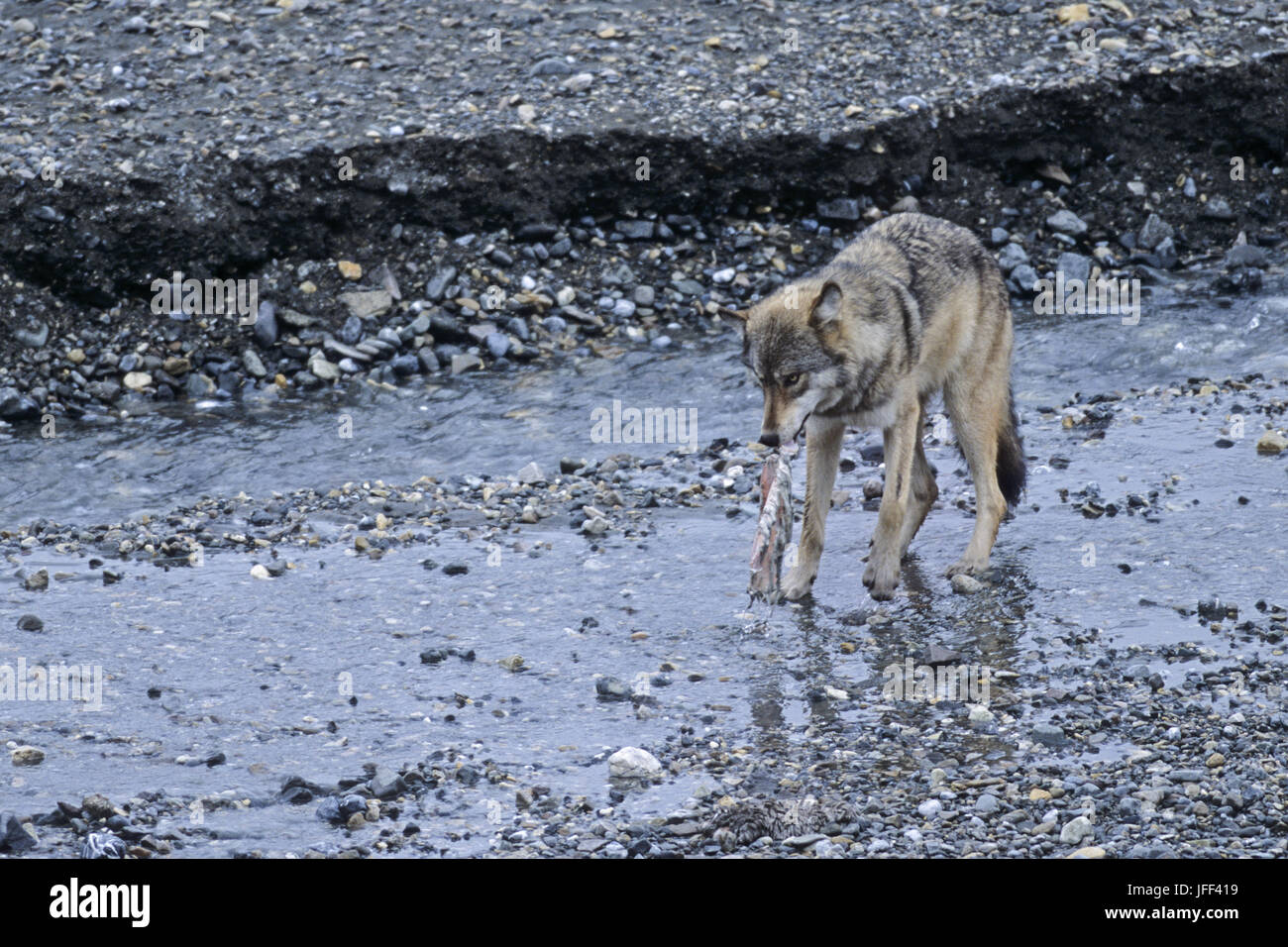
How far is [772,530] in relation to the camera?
660 centimetres

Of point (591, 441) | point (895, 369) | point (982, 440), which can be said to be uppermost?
point (895, 369)

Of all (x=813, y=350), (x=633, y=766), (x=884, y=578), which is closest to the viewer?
(x=633, y=766)

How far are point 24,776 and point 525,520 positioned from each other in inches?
134

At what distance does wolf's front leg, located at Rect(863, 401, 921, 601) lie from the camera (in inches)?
270

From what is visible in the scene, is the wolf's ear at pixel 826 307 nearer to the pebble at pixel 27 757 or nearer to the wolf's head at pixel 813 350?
the wolf's head at pixel 813 350

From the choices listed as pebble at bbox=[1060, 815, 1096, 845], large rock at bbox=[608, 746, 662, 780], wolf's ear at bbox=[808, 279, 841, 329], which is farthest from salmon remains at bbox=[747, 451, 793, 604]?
pebble at bbox=[1060, 815, 1096, 845]

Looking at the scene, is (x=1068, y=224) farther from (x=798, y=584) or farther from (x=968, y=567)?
(x=798, y=584)

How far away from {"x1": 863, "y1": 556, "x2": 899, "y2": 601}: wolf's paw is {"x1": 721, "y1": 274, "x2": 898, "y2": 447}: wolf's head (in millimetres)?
797

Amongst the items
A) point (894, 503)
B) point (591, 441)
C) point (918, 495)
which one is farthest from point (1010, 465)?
point (591, 441)

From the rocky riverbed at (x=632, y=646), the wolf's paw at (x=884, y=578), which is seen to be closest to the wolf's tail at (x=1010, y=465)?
the rocky riverbed at (x=632, y=646)

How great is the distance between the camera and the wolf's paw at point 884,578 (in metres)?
6.88

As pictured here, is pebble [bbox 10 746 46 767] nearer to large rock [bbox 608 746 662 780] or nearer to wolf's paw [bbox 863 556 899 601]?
large rock [bbox 608 746 662 780]

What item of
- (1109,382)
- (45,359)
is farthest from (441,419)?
(1109,382)

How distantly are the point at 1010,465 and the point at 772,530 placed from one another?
1.64m
